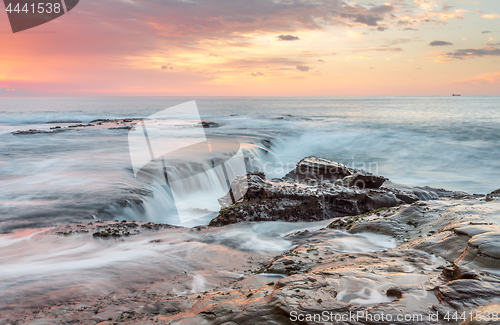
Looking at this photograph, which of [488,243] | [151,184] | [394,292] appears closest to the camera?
[394,292]

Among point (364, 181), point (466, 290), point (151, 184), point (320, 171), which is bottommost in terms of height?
point (364, 181)

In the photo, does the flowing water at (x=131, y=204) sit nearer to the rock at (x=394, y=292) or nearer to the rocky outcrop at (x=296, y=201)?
the rocky outcrop at (x=296, y=201)

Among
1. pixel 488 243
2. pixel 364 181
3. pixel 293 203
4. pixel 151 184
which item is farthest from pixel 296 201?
pixel 151 184

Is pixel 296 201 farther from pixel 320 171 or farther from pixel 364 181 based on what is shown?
pixel 320 171

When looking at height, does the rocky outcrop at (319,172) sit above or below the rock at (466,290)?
below

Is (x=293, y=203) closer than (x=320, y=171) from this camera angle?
Yes

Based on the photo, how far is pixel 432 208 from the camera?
622cm

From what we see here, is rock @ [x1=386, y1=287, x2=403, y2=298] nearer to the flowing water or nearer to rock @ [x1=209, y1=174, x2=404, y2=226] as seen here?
the flowing water

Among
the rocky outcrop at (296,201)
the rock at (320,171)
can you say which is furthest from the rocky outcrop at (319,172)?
the rocky outcrop at (296,201)

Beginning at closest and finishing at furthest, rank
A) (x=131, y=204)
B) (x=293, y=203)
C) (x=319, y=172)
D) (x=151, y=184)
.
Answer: (x=293, y=203) → (x=131, y=204) → (x=319, y=172) → (x=151, y=184)

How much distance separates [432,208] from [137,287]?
18.2 feet

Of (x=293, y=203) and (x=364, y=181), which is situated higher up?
(x=293, y=203)

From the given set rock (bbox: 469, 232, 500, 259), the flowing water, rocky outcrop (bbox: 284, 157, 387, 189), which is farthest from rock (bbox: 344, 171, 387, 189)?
rock (bbox: 469, 232, 500, 259)

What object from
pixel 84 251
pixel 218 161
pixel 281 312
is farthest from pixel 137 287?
pixel 218 161
